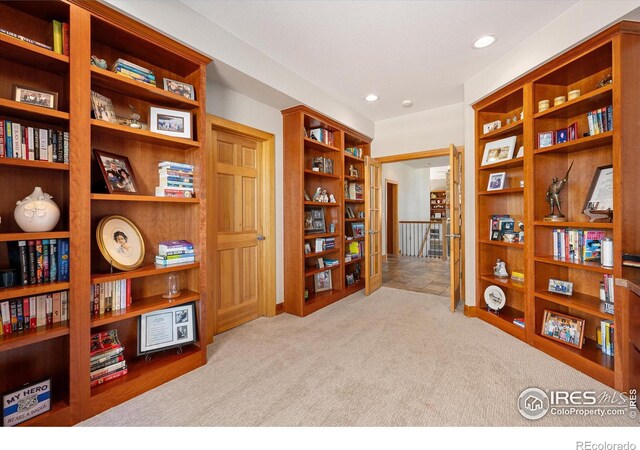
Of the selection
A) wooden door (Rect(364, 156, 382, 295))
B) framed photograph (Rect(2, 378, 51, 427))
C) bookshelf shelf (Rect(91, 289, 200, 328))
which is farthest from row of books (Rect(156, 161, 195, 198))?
wooden door (Rect(364, 156, 382, 295))

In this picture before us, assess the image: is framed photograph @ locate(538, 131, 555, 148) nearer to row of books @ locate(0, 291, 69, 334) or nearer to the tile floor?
the tile floor

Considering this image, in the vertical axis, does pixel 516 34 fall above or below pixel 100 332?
above

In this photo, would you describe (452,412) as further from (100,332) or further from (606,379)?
(100,332)

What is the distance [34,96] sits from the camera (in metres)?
1.56

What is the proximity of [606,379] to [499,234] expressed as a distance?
1.51 m

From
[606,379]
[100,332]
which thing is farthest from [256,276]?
[606,379]

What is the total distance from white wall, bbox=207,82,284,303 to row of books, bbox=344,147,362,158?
1256 millimetres

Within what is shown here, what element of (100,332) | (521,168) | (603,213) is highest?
(521,168)

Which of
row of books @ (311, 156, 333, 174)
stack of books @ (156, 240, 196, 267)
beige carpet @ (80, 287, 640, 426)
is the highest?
row of books @ (311, 156, 333, 174)

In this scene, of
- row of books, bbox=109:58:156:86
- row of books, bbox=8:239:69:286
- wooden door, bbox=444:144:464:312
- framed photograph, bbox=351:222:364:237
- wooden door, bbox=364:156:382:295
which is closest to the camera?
row of books, bbox=8:239:69:286

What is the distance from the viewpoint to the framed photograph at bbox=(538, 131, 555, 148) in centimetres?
248

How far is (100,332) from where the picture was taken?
188 centimetres
